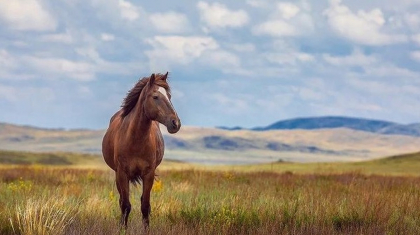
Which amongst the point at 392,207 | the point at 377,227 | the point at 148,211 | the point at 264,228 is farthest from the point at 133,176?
the point at 392,207

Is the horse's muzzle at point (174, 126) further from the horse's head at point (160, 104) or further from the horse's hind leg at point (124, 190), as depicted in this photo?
the horse's hind leg at point (124, 190)

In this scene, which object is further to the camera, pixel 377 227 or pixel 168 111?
pixel 377 227

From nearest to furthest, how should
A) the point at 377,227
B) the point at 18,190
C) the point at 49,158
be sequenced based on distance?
the point at 377,227, the point at 18,190, the point at 49,158

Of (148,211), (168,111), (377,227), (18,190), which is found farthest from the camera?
(18,190)

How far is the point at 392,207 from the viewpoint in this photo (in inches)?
508

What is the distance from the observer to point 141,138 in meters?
11.3

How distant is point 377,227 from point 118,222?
4304 millimetres

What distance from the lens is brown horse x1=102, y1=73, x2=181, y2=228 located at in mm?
10812

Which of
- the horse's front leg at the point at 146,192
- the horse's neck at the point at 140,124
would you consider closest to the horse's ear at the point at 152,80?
the horse's neck at the point at 140,124

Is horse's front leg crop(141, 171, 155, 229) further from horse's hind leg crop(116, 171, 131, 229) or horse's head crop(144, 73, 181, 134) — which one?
horse's head crop(144, 73, 181, 134)

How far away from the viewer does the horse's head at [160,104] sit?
9867mm

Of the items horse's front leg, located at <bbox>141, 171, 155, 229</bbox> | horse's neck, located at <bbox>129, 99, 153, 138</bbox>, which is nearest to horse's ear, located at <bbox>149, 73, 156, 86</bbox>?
horse's neck, located at <bbox>129, 99, 153, 138</bbox>

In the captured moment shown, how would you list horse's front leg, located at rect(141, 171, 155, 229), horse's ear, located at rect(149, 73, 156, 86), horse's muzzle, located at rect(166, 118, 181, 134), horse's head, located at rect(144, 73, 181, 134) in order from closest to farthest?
horse's muzzle, located at rect(166, 118, 181, 134)
horse's head, located at rect(144, 73, 181, 134)
horse's ear, located at rect(149, 73, 156, 86)
horse's front leg, located at rect(141, 171, 155, 229)

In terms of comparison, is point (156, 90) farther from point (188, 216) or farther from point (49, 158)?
point (49, 158)
